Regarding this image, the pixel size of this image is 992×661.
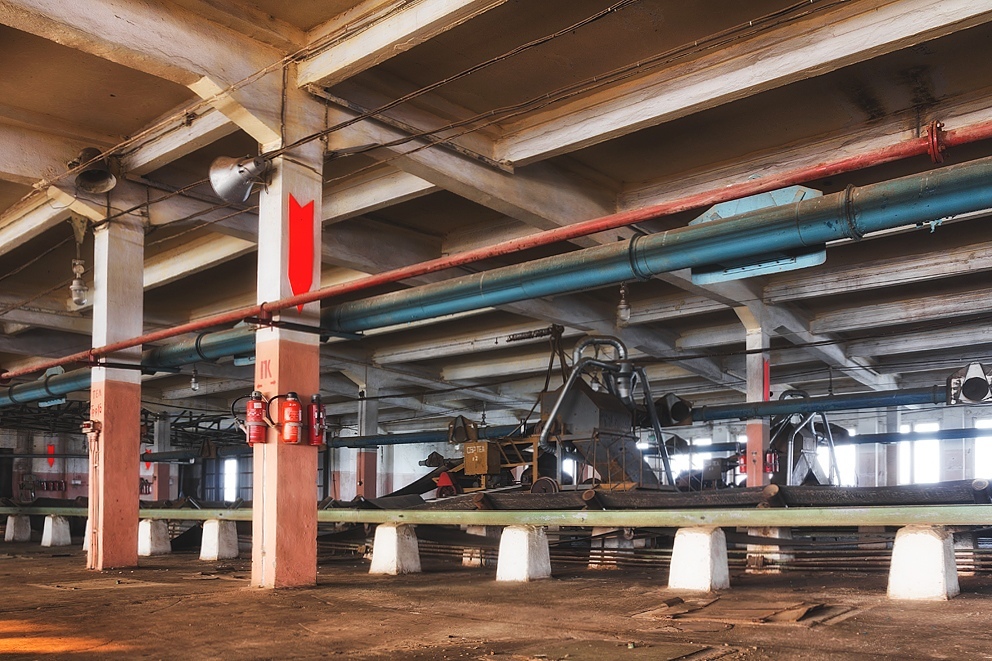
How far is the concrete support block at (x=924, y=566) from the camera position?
6.71m

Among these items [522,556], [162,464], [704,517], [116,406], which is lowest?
[162,464]

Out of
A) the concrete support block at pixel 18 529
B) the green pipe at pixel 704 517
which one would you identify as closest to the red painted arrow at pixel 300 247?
the green pipe at pixel 704 517

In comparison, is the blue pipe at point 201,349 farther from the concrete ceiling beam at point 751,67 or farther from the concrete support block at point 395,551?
the concrete ceiling beam at point 751,67

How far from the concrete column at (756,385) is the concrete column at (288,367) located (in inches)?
349

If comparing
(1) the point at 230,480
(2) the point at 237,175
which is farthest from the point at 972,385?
(1) the point at 230,480

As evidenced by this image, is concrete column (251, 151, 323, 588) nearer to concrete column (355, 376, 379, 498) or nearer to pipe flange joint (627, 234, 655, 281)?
pipe flange joint (627, 234, 655, 281)

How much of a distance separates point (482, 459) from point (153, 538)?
5.06m

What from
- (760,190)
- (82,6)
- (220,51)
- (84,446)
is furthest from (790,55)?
(84,446)

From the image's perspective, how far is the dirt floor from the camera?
4941 millimetres

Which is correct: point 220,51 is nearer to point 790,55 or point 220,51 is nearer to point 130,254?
point 130,254

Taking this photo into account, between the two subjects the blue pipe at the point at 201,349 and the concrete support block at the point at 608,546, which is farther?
the blue pipe at the point at 201,349

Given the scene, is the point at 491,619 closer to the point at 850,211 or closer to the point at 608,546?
the point at 850,211

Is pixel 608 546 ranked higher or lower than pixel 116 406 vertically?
lower

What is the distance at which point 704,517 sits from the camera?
304 inches
